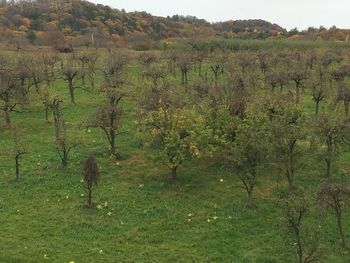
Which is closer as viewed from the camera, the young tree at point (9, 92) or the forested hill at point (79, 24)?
the young tree at point (9, 92)

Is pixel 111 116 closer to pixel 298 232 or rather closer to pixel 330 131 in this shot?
pixel 330 131

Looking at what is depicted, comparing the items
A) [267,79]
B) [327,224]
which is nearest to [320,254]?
[327,224]

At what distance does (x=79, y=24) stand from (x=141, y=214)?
109m

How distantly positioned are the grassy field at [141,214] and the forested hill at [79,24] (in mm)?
72384

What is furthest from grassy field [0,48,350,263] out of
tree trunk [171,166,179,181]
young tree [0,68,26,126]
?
young tree [0,68,26,126]

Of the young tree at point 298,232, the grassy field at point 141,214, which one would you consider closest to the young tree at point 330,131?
the grassy field at point 141,214

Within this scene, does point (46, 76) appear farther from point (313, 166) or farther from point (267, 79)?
point (313, 166)

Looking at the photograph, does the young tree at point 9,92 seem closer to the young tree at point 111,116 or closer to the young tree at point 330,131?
the young tree at point 111,116

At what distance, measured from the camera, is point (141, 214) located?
29562 mm

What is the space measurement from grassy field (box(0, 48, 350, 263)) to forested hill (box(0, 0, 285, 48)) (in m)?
72.4

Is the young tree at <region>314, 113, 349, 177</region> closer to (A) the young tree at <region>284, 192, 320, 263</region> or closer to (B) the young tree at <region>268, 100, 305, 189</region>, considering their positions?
(B) the young tree at <region>268, 100, 305, 189</region>

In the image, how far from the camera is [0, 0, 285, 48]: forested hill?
373 feet

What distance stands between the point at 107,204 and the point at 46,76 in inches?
1272

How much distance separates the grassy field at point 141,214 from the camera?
2516 cm
